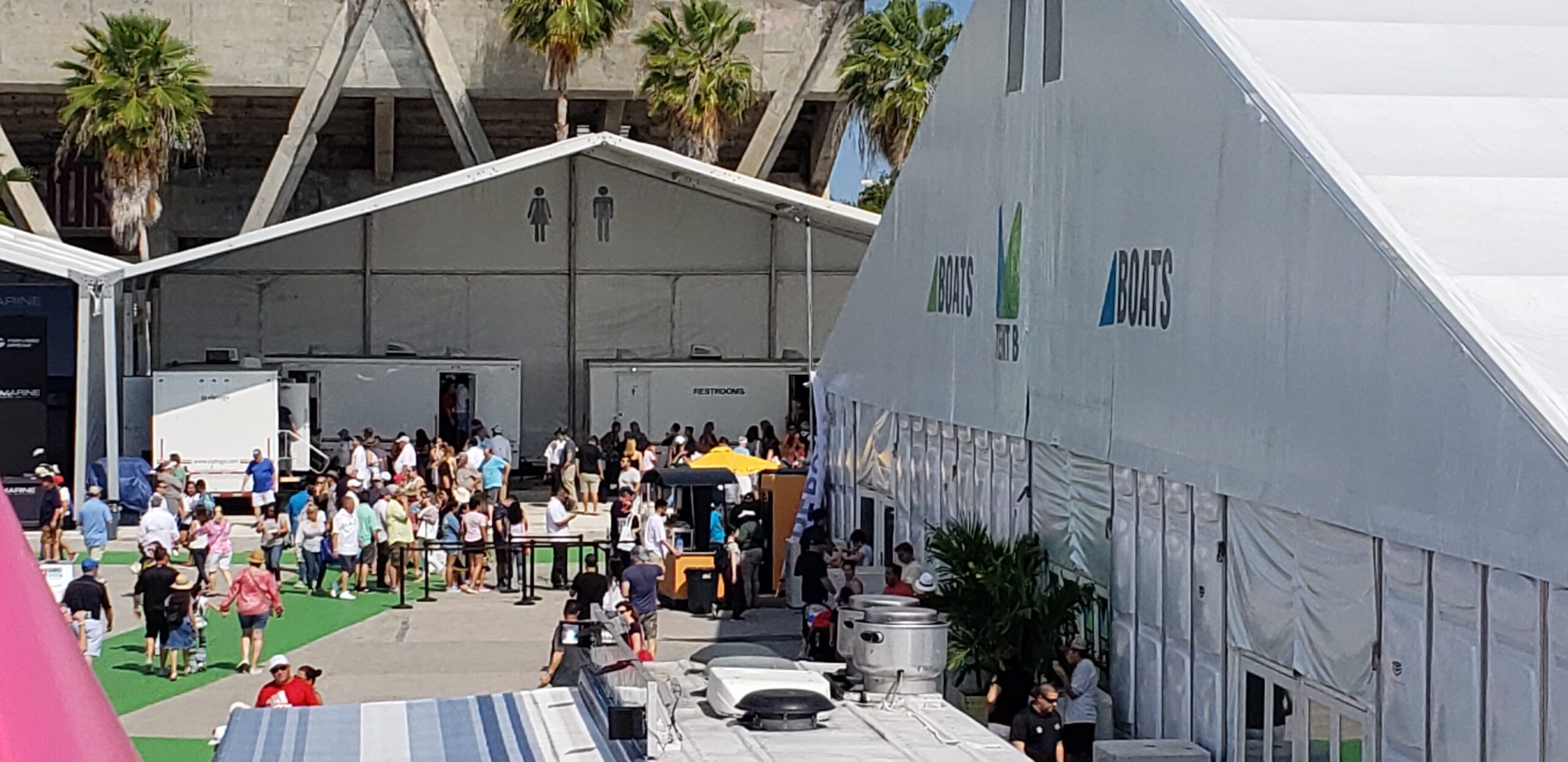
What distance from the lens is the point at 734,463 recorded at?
27.5 m

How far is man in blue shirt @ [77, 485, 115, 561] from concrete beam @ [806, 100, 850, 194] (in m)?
23.3

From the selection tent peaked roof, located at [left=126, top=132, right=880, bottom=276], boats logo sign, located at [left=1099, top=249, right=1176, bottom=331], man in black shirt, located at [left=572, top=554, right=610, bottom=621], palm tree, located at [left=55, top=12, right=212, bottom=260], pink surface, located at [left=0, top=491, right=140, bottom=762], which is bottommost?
man in black shirt, located at [left=572, top=554, right=610, bottom=621]

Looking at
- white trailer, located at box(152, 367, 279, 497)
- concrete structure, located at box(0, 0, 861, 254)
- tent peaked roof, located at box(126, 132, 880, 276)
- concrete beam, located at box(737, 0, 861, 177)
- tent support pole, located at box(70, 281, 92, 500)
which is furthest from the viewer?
concrete beam, located at box(737, 0, 861, 177)

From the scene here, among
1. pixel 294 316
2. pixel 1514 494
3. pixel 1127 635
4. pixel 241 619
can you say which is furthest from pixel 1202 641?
pixel 294 316

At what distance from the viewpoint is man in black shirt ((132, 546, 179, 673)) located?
18234mm

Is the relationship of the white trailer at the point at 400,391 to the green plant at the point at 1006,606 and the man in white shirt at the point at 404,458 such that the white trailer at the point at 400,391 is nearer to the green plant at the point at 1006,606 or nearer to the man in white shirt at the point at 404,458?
the man in white shirt at the point at 404,458

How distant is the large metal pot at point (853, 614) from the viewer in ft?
35.4

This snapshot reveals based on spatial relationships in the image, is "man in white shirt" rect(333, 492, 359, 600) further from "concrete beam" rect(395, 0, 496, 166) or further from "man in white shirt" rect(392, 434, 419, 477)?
"concrete beam" rect(395, 0, 496, 166)

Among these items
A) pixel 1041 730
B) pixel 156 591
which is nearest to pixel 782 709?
pixel 1041 730

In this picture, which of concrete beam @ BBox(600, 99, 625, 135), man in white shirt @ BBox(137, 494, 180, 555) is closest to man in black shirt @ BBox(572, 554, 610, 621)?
man in white shirt @ BBox(137, 494, 180, 555)

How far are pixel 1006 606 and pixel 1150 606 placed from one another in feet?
5.06

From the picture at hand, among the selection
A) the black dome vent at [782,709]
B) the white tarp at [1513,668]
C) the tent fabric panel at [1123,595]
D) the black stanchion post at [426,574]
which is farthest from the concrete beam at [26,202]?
the white tarp at [1513,668]

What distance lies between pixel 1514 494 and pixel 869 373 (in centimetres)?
1452

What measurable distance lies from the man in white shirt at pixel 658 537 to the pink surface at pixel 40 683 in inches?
771
